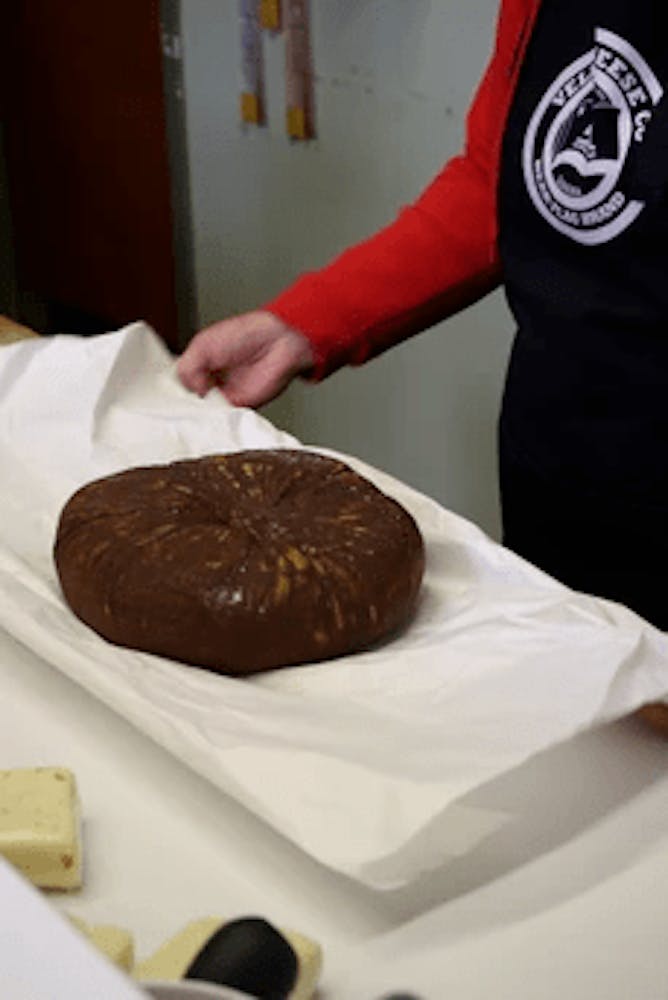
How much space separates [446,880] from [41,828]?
0.19 metres

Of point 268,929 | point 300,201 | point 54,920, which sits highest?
point 54,920

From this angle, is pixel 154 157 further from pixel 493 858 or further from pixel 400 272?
pixel 493 858

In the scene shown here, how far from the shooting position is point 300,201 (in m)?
2.23

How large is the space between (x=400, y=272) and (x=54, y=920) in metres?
0.82

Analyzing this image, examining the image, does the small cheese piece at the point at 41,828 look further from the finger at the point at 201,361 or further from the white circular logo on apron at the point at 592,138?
the white circular logo on apron at the point at 592,138

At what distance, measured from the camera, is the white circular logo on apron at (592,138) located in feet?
3.20

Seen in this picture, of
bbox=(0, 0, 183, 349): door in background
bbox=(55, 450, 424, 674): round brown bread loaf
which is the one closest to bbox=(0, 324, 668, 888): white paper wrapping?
bbox=(55, 450, 424, 674): round brown bread loaf

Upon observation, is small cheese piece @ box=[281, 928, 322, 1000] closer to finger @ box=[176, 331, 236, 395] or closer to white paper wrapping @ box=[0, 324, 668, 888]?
white paper wrapping @ box=[0, 324, 668, 888]

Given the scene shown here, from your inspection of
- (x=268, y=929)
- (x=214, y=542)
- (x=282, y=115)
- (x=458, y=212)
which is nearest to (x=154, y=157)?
(x=282, y=115)

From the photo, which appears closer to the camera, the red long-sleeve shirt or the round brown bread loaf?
the round brown bread loaf

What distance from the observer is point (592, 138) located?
1004mm

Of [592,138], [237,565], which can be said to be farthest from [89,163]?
[237,565]

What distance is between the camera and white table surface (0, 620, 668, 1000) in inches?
22.8

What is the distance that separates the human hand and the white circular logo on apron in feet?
0.72
